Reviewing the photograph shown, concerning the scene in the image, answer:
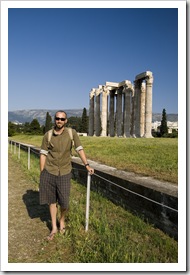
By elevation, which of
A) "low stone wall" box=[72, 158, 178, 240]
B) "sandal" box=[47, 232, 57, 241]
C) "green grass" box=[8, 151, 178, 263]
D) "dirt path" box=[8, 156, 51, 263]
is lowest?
"dirt path" box=[8, 156, 51, 263]

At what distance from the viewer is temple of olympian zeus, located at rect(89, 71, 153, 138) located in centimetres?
3869

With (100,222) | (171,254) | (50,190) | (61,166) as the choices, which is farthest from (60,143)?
(171,254)

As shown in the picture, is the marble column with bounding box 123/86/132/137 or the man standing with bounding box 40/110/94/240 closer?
the man standing with bounding box 40/110/94/240

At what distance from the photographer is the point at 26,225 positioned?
232 inches

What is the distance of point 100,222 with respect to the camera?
530cm

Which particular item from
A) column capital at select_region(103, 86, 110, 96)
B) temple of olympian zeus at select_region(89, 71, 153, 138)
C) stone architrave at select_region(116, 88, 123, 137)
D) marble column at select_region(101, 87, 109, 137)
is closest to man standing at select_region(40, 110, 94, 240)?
temple of olympian zeus at select_region(89, 71, 153, 138)

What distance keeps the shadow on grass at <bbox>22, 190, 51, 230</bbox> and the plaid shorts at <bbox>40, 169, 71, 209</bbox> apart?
3.47ft

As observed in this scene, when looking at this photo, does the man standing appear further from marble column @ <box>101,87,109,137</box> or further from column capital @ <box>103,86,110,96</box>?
column capital @ <box>103,86,110,96</box>

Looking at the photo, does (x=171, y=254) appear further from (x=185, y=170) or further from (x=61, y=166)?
(x=61, y=166)

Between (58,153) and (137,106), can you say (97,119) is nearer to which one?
(137,106)

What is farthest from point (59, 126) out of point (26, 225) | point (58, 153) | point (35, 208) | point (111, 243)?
point (35, 208)

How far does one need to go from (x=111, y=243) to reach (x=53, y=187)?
1.51 meters

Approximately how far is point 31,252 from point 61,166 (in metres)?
1.61

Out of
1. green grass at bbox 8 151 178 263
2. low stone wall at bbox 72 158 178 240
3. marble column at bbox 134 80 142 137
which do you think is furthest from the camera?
marble column at bbox 134 80 142 137
